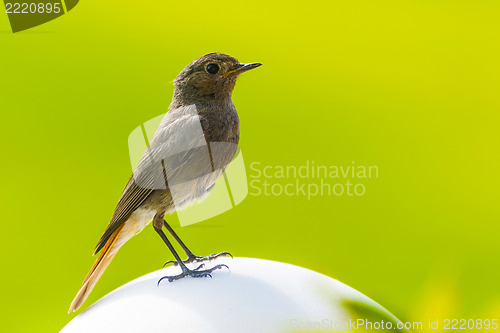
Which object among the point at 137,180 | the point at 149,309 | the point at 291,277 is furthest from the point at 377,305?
the point at 137,180

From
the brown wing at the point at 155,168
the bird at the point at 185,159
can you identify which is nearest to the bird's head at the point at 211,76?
the bird at the point at 185,159

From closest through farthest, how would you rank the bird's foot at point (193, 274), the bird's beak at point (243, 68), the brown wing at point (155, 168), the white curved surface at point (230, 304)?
the white curved surface at point (230, 304), the bird's foot at point (193, 274), the brown wing at point (155, 168), the bird's beak at point (243, 68)

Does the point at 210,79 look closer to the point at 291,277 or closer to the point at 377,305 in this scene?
the point at 291,277

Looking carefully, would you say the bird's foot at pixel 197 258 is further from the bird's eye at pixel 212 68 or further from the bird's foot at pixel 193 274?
the bird's eye at pixel 212 68

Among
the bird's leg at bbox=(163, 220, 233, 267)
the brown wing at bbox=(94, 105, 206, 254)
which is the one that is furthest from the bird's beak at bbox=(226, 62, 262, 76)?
the bird's leg at bbox=(163, 220, 233, 267)

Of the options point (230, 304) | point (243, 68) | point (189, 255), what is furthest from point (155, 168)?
point (230, 304)

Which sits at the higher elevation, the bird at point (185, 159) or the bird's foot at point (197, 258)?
the bird at point (185, 159)

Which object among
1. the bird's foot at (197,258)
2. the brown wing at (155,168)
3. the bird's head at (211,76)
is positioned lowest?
the bird's foot at (197,258)

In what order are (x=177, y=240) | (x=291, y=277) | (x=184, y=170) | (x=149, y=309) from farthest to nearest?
(x=177, y=240) → (x=184, y=170) → (x=291, y=277) → (x=149, y=309)
